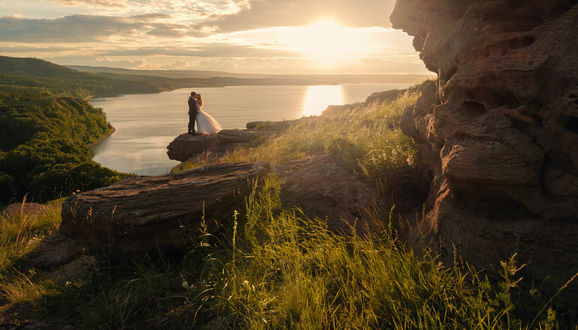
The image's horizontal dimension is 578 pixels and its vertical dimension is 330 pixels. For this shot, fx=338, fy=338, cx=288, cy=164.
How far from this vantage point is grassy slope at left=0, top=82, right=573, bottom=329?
9.54 feet

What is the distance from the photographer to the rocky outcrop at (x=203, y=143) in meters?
18.5

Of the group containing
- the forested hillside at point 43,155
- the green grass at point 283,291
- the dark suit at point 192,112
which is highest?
the dark suit at point 192,112

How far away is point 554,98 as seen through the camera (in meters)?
3.60

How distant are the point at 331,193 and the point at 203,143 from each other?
16044mm

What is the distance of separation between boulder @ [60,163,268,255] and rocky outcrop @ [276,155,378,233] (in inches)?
42.1

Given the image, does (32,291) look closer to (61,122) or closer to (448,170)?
(448,170)

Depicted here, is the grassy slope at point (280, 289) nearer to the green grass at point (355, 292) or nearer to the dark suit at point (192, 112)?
the green grass at point (355, 292)

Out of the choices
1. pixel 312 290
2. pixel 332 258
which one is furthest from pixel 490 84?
pixel 312 290

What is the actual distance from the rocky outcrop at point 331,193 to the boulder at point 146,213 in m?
1.07

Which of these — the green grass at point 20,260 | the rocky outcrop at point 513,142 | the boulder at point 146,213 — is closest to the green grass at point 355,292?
the rocky outcrop at point 513,142

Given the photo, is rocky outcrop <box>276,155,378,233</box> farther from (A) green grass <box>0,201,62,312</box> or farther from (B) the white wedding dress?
(B) the white wedding dress

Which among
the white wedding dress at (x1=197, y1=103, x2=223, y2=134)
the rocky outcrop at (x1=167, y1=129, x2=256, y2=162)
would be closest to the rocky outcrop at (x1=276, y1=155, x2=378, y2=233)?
the rocky outcrop at (x1=167, y1=129, x2=256, y2=162)

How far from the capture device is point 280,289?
3.66 meters

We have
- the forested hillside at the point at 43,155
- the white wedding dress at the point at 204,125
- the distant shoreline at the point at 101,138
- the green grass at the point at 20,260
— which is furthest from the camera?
the distant shoreline at the point at 101,138
